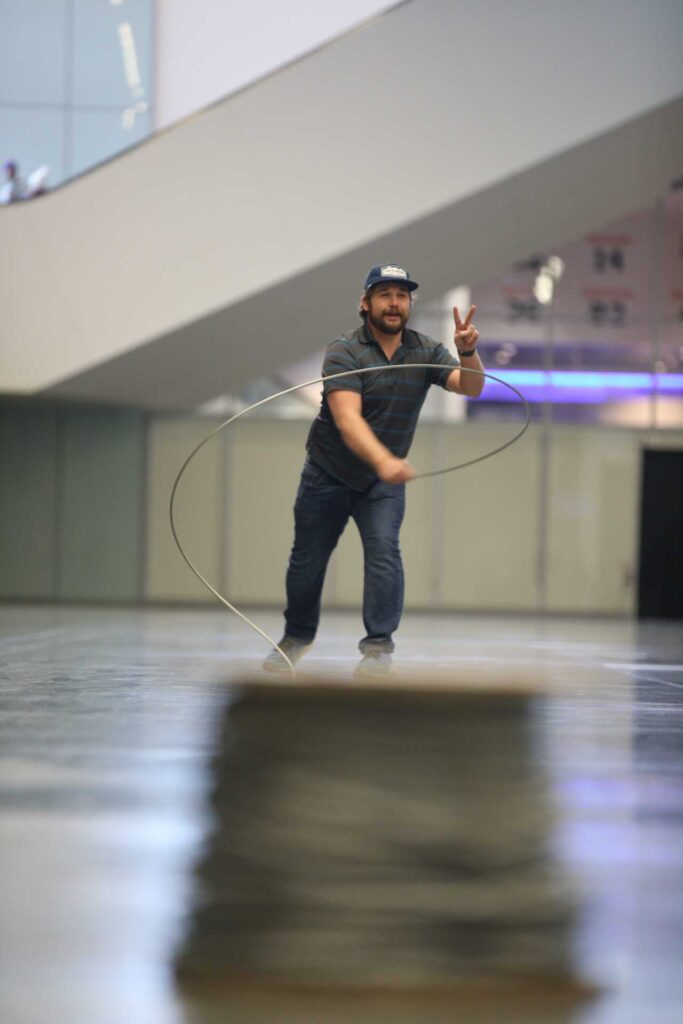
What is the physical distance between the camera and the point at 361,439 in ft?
16.3

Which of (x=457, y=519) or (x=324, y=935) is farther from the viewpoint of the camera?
(x=457, y=519)

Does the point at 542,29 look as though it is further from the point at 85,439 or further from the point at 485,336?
the point at 85,439

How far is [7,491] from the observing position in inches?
731

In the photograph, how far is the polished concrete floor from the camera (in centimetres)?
156

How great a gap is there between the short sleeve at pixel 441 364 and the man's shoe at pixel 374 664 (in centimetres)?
106

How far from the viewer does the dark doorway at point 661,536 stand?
18.6 m

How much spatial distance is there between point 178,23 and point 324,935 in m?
15.5

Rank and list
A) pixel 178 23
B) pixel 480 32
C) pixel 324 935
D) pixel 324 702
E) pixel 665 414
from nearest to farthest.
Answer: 1. pixel 324 935
2. pixel 324 702
3. pixel 480 32
4. pixel 178 23
5. pixel 665 414

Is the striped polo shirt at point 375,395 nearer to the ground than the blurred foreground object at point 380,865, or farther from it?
farther from it

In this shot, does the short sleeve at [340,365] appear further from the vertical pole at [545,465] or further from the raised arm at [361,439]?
the vertical pole at [545,465]

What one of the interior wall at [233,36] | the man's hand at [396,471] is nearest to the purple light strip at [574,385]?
the interior wall at [233,36]

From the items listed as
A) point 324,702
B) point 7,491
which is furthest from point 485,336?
point 324,702

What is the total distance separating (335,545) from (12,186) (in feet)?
29.7

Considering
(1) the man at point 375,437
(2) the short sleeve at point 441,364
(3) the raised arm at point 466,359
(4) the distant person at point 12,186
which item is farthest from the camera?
(4) the distant person at point 12,186
